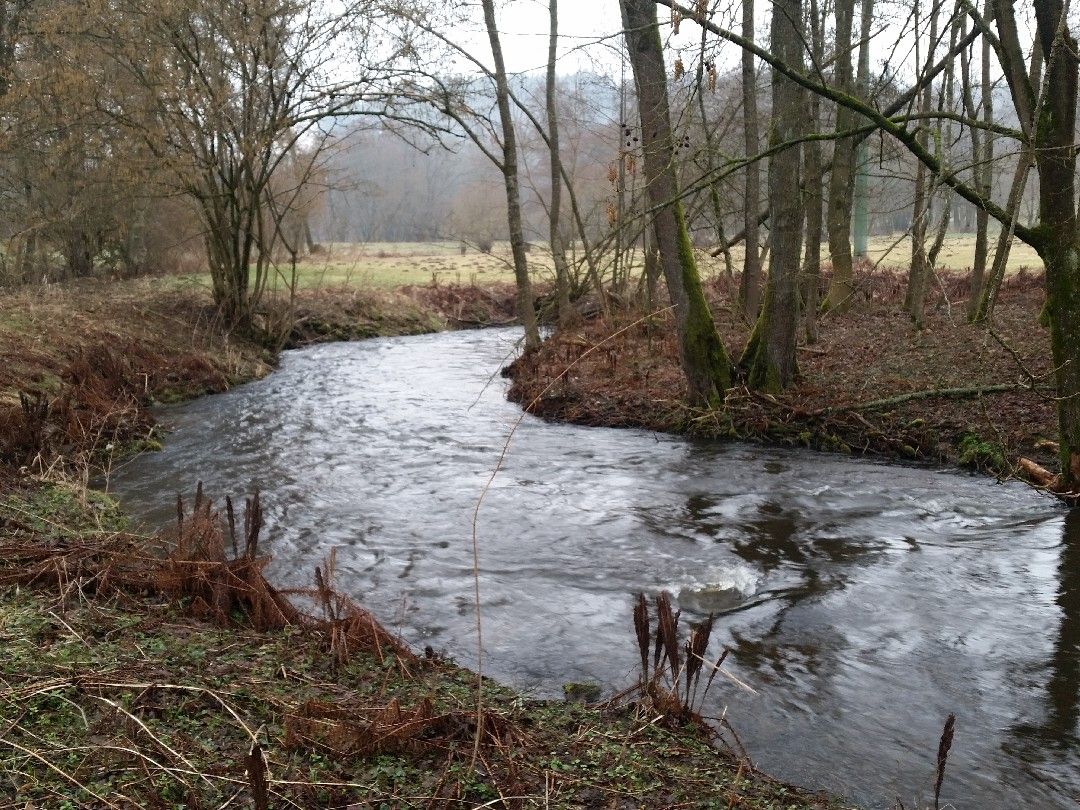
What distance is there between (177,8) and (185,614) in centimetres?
1462

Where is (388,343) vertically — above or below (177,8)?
below

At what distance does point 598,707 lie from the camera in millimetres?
4742

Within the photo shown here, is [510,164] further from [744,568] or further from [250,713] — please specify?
[250,713]

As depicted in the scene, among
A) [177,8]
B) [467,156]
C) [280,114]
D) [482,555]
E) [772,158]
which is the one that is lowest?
[482,555]

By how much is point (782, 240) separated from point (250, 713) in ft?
30.6

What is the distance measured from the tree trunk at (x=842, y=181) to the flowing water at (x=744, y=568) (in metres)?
4.94

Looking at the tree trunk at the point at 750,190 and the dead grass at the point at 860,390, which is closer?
the dead grass at the point at 860,390

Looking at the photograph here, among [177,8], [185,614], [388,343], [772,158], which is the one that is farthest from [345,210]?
[185,614]

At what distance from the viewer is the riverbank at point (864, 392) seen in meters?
10.3

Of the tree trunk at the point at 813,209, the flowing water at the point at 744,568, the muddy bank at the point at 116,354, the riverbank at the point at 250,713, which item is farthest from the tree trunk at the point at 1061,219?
the muddy bank at the point at 116,354

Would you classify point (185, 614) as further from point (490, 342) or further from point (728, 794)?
point (490, 342)

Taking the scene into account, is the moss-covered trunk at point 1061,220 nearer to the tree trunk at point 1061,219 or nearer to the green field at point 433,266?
the tree trunk at point 1061,219

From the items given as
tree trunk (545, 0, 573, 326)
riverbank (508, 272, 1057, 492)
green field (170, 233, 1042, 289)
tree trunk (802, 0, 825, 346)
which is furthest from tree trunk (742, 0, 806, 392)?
green field (170, 233, 1042, 289)

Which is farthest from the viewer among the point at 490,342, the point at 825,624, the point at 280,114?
the point at 490,342
